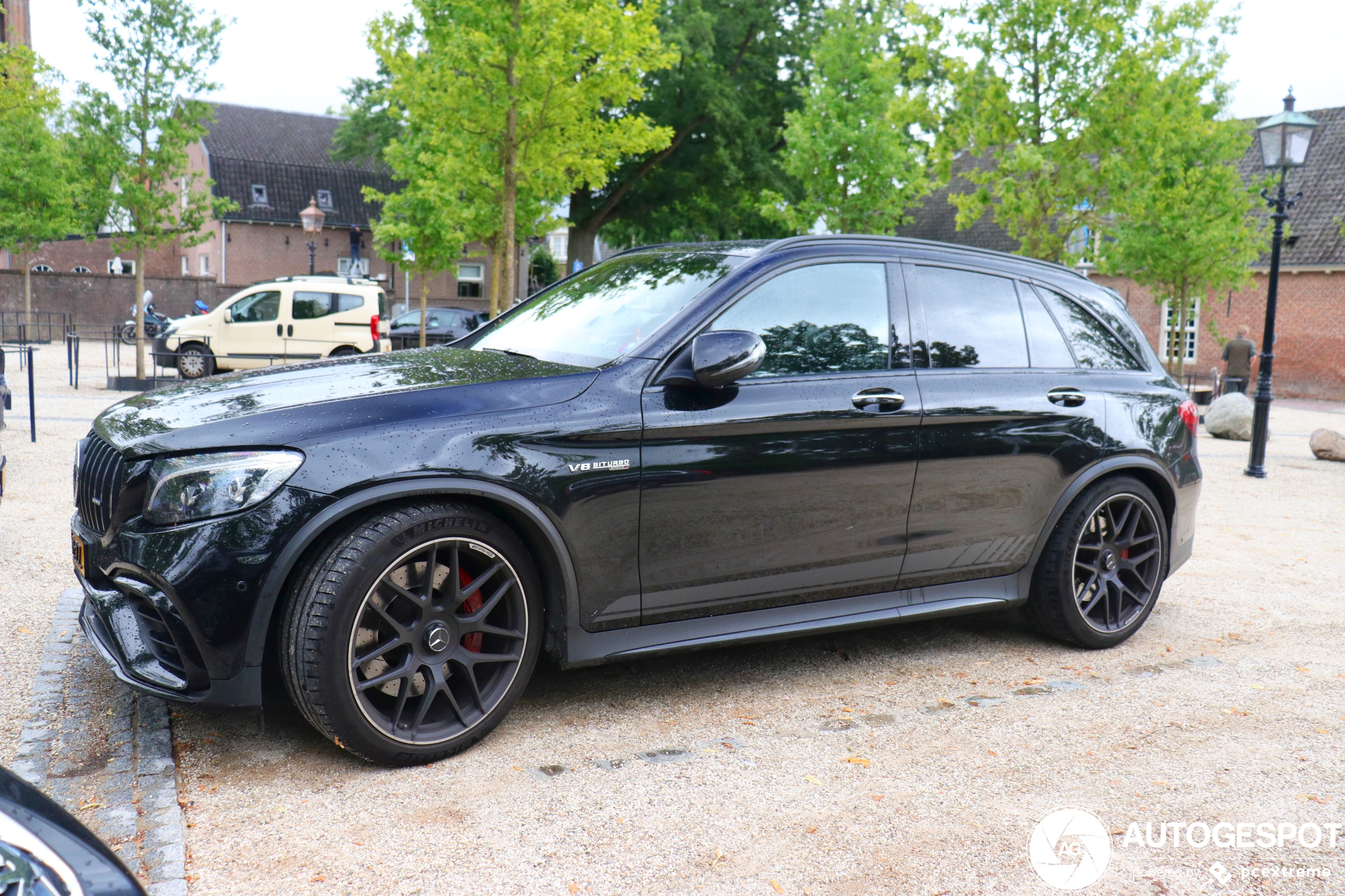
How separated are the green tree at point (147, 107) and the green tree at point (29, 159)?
397 inches

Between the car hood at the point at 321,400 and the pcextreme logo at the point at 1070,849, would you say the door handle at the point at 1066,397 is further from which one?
the car hood at the point at 321,400

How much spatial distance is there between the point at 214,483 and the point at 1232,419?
1694 cm

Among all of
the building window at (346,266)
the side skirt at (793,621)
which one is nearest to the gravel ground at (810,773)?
the side skirt at (793,621)

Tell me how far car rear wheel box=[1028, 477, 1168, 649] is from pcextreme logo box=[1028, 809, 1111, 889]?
170 cm

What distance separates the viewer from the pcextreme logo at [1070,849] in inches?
118

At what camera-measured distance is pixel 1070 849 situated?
316 centimetres

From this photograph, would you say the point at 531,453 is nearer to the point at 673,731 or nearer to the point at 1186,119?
the point at 673,731

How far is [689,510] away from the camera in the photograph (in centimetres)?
389

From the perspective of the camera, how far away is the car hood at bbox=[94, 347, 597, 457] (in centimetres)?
335

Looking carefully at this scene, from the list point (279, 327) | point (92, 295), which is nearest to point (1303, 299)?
point (279, 327)

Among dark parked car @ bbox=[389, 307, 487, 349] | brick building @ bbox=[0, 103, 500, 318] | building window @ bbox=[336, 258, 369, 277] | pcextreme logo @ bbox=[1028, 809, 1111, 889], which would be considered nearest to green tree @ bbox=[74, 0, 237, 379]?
dark parked car @ bbox=[389, 307, 487, 349]

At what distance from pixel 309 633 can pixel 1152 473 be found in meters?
3.92

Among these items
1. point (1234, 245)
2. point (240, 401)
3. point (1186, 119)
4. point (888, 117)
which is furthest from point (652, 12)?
point (1234, 245)

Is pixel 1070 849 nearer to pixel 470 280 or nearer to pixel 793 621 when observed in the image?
pixel 793 621
